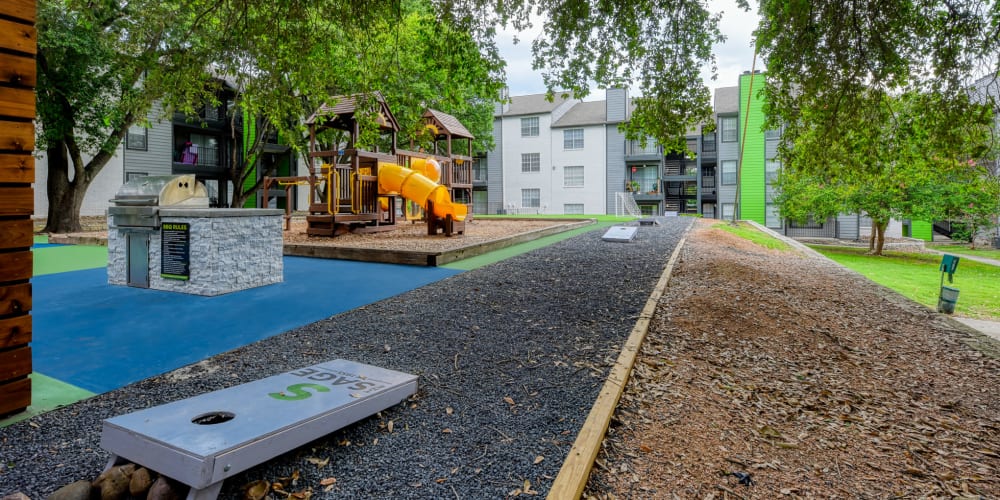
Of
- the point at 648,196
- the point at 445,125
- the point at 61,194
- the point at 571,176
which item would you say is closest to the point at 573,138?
the point at 571,176

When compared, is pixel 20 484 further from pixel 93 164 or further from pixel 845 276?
pixel 93 164

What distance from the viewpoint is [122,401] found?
3.13 meters

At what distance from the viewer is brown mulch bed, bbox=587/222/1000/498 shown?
2529mm

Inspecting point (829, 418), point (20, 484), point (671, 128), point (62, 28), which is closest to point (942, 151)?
point (671, 128)

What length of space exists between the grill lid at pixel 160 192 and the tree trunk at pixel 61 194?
13.0 metres

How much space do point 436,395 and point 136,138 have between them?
28553 millimetres

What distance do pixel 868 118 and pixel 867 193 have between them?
20.0 meters

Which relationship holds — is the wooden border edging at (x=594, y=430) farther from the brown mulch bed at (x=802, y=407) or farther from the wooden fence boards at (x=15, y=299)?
the wooden fence boards at (x=15, y=299)

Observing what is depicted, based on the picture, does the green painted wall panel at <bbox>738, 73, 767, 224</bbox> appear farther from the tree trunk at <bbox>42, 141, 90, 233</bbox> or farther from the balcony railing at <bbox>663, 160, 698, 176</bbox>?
the tree trunk at <bbox>42, 141, 90, 233</bbox>

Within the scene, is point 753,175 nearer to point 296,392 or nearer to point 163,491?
point 296,392

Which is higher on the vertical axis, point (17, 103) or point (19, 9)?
point (19, 9)

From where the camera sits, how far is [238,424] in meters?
2.32

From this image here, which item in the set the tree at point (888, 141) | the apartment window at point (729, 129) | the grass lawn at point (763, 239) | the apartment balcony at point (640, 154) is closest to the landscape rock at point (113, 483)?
the tree at point (888, 141)

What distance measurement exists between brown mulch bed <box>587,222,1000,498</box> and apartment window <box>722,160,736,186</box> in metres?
32.0
